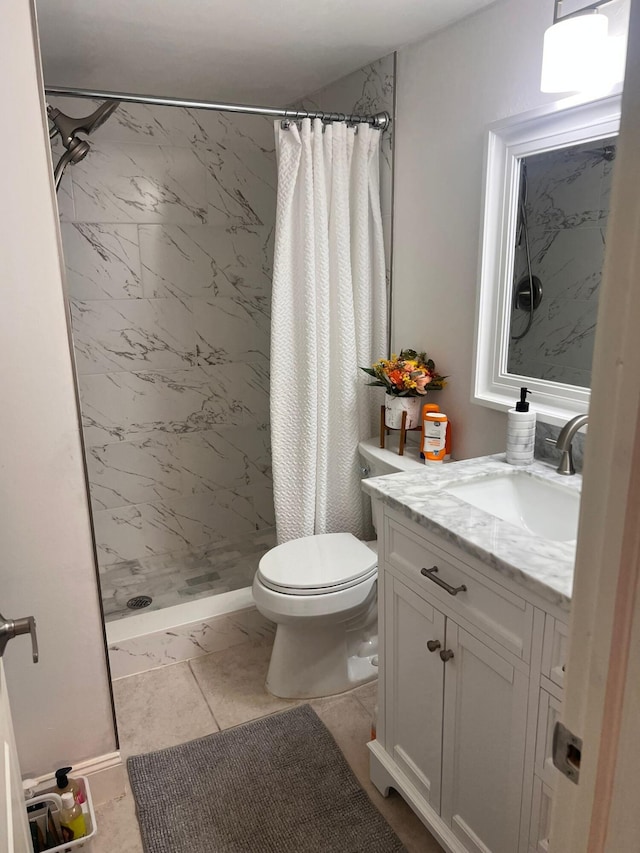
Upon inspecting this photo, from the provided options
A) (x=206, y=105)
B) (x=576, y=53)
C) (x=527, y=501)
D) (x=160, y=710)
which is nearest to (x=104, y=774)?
(x=160, y=710)

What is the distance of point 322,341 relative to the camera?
232 cm

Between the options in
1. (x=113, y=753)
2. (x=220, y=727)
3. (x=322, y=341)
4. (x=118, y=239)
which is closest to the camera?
(x=113, y=753)

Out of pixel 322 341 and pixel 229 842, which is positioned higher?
pixel 322 341

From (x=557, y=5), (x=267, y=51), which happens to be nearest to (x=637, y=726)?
(x=557, y=5)

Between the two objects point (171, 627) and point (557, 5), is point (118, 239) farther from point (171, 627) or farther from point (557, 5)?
point (557, 5)

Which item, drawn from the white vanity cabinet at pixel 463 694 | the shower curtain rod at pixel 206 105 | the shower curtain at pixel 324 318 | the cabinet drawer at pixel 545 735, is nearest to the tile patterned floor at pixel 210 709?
the white vanity cabinet at pixel 463 694

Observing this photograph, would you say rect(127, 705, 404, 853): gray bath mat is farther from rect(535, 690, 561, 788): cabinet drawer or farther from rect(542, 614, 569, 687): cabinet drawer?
rect(542, 614, 569, 687): cabinet drawer

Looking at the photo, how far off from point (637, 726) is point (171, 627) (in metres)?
2.04

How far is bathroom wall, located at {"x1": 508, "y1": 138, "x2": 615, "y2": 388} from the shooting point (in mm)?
1602

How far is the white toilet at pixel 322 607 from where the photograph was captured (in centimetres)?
197

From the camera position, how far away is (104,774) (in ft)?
5.64

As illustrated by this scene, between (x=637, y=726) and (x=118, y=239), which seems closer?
(x=637, y=726)

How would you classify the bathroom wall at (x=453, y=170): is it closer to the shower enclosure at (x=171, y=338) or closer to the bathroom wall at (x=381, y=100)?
the bathroom wall at (x=381, y=100)

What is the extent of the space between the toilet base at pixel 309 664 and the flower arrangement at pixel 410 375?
2.82ft
